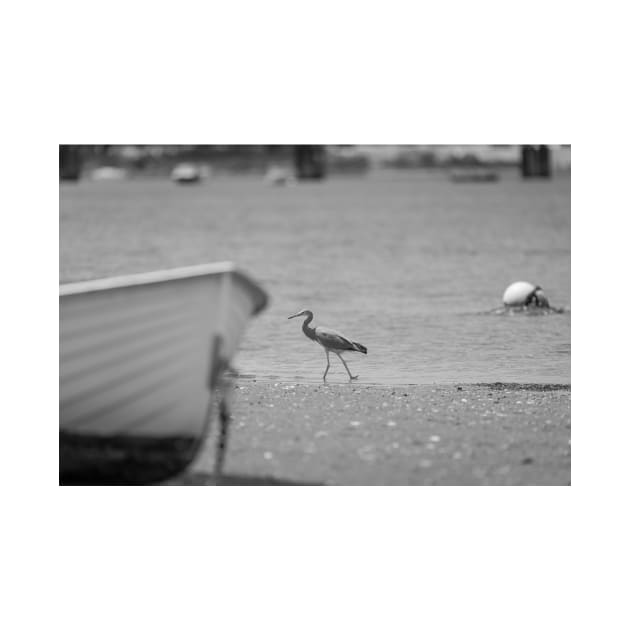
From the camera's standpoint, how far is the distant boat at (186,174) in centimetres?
5231

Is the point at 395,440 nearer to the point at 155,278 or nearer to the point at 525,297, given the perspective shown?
the point at 155,278

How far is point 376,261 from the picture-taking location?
23.6 metres

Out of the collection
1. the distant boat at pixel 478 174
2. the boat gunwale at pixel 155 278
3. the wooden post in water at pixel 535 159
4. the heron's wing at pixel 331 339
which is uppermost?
the distant boat at pixel 478 174

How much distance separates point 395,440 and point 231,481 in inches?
53.8

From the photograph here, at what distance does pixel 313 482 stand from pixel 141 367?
4.94 ft

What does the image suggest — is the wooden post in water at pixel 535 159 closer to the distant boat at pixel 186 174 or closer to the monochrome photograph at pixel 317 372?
the monochrome photograph at pixel 317 372

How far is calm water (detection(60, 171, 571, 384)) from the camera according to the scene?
40.6 ft

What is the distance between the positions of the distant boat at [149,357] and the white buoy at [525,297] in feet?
26.3

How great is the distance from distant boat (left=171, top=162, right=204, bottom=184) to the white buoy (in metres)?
37.0

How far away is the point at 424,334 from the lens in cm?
1416

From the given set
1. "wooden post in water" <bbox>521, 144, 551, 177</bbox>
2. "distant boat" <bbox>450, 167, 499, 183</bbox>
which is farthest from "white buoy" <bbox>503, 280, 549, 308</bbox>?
"distant boat" <bbox>450, 167, 499, 183</bbox>

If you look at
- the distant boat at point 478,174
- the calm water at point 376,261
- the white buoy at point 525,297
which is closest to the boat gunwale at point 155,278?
the calm water at point 376,261

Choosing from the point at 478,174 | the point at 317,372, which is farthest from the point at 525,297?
the point at 478,174
